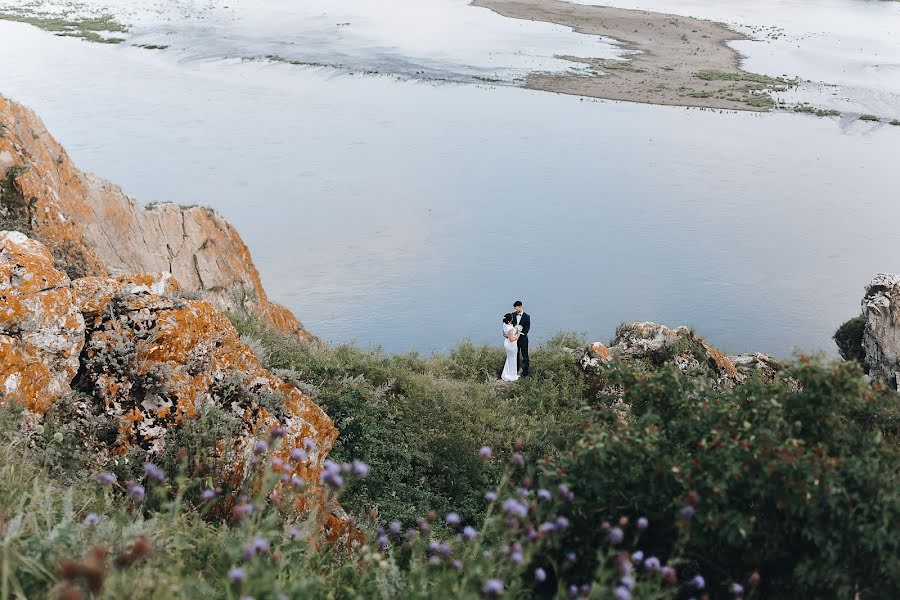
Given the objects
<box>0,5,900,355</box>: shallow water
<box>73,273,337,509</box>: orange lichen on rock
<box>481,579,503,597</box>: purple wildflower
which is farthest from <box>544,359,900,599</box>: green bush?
<box>0,5,900,355</box>: shallow water

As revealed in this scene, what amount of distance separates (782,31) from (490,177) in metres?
55.0

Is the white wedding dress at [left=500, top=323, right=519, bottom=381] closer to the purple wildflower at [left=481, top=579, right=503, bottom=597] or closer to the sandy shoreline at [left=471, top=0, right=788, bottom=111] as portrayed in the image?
the purple wildflower at [left=481, top=579, right=503, bottom=597]

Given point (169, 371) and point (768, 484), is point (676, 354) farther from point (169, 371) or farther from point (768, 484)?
point (768, 484)

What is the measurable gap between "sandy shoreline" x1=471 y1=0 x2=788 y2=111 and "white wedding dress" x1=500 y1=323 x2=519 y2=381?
37.3m

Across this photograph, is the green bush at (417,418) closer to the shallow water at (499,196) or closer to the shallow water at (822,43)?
the shallow water at (499,196)

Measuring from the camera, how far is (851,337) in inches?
1052

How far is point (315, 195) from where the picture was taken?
119 feet

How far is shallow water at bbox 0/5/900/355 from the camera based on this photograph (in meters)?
29.0

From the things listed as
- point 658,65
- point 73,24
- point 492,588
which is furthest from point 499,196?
point 73,24

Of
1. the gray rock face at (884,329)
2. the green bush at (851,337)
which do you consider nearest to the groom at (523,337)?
the gray rock face at (884,329)

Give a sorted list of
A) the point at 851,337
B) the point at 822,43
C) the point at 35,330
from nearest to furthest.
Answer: the point at 35,330 < the point at 851,337 < the point at 822,43

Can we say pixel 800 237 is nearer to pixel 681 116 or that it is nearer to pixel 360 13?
pixel 681 116

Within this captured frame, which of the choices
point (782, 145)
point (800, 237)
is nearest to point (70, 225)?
point (800, 237)

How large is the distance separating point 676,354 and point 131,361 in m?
12.7
